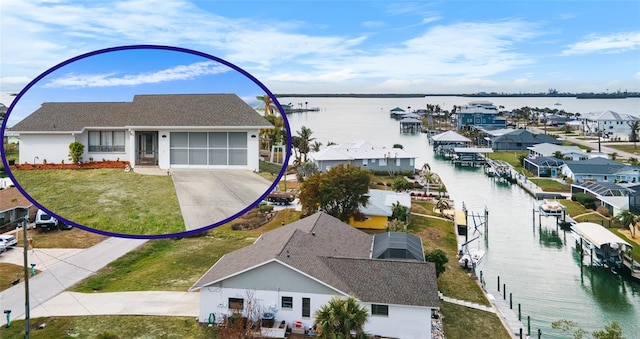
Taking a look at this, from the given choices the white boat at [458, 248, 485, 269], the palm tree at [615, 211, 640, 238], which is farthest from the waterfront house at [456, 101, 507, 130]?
the white boat at [458, 248, 485, 269]

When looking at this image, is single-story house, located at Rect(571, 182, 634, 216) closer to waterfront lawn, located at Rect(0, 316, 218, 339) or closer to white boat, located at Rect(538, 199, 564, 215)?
white boat, located at Rect(538, 199, 564, 215)

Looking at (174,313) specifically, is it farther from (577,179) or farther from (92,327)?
(577,179)

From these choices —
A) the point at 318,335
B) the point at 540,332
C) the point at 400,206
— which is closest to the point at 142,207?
the point at 318,335

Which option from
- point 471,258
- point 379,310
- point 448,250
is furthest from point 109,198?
point 448,250

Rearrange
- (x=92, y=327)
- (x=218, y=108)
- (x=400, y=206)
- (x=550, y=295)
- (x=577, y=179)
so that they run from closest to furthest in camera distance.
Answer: (x=218, y=108), (x=92, y=327), (x=550, y=295), (x=400, y=206), (x=577, y=179)

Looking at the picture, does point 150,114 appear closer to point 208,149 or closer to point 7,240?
point 208,149

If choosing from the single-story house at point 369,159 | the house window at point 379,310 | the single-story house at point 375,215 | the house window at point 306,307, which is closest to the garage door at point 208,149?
the house window at point 306,307

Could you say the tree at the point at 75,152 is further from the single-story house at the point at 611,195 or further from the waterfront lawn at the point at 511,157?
the waterfront lawn at the point at 511,157
